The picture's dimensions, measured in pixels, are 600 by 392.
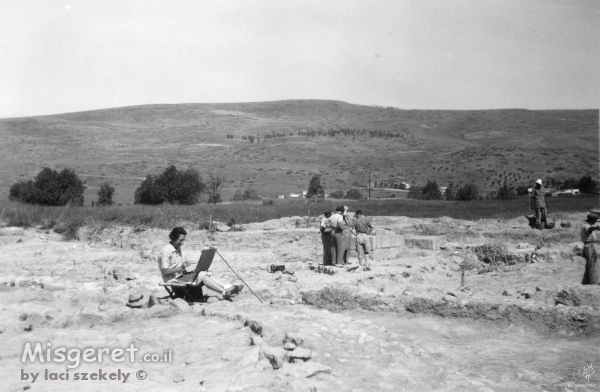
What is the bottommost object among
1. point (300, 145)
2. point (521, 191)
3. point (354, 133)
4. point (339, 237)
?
point (521, 191)

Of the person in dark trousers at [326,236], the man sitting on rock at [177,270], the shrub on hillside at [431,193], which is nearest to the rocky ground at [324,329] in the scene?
the man sitting on rock at [177,270]

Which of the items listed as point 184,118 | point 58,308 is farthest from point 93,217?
point 184,118

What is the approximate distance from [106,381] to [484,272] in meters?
9.15

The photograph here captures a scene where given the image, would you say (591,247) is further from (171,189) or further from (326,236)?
(171,189)

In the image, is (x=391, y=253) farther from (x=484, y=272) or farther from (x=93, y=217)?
(x=93, y=217)

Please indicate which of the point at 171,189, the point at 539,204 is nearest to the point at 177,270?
the point at 539,204

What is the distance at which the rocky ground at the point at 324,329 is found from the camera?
5.47 meters

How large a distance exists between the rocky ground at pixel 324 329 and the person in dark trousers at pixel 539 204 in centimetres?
359

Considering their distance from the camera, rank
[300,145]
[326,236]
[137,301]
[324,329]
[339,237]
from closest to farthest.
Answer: [324,329] → [137,301] → [339,237] → [326,236] → [300,145]

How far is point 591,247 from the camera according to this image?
887cm

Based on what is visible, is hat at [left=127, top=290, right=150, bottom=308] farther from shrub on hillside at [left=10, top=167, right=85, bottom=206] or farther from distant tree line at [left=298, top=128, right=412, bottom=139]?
distant tree line at [left=298, top=128, right=412, bottom=139]

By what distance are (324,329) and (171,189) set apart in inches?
1219

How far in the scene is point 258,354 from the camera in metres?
5.84

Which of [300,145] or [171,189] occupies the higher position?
[300,145]
